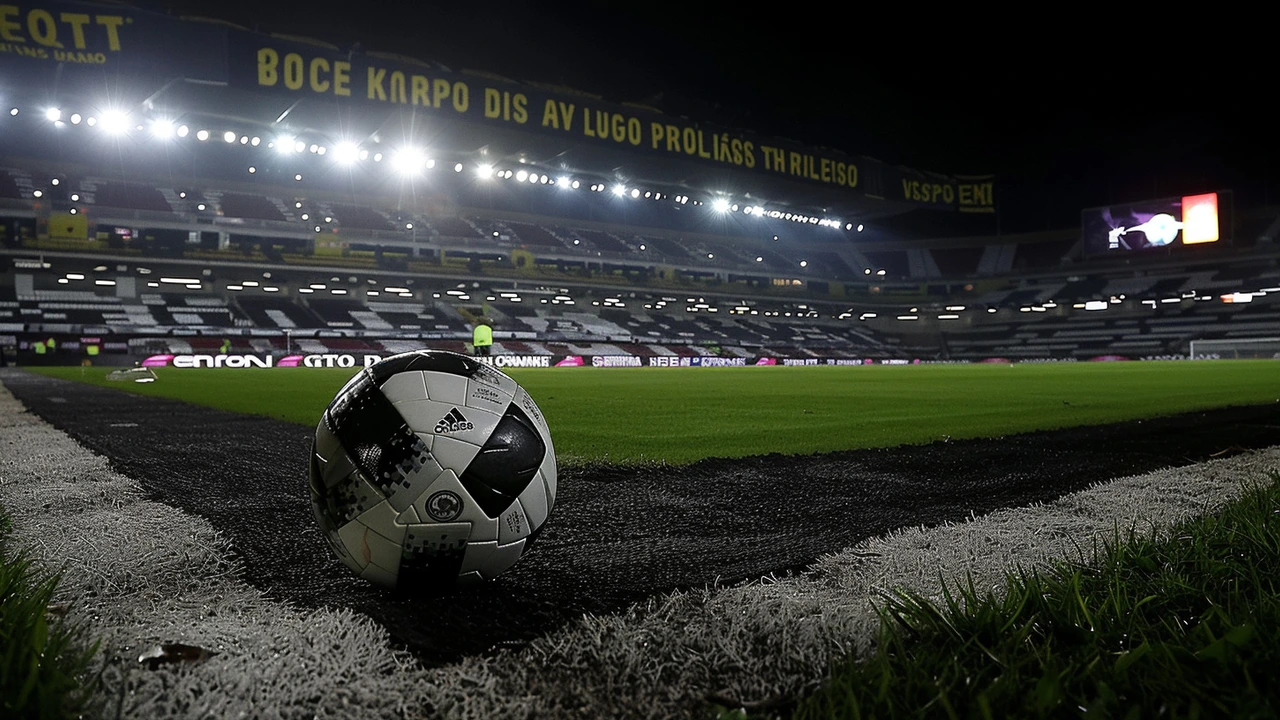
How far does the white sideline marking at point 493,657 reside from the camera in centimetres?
123

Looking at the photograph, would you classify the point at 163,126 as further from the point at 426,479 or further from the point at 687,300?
the point at 687,300

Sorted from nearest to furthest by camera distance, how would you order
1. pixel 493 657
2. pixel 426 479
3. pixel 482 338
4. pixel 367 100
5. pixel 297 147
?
pixel 493 657, pixel 426 479, pixel 482 338, pixel 367 100, pixel 297 147

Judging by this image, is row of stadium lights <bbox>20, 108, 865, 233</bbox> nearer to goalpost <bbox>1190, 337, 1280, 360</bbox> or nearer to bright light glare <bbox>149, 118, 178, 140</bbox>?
bright light glare <bbox>149, 118, 178, 140</bbox>

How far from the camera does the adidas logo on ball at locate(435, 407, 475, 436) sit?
1.77 meters

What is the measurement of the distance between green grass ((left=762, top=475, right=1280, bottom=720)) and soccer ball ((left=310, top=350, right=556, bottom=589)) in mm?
863

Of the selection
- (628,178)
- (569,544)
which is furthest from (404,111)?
(569,544)

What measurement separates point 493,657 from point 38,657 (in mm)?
775

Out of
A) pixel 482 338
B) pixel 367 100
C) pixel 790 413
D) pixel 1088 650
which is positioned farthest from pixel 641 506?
pixel 367 100

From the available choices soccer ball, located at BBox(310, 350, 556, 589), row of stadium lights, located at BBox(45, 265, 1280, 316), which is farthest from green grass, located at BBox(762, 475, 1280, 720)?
row of stadium lights, located at BBox(45, 265, 1280, 316)

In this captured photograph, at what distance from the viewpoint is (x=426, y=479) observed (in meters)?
1.72

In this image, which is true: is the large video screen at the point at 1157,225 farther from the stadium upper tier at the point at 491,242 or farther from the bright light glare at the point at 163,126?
the bright light glare at the point at 163,126

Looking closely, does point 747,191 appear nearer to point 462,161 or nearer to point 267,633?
point 462,161

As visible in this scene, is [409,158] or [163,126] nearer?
[163,126]

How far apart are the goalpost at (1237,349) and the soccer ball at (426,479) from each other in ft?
177
